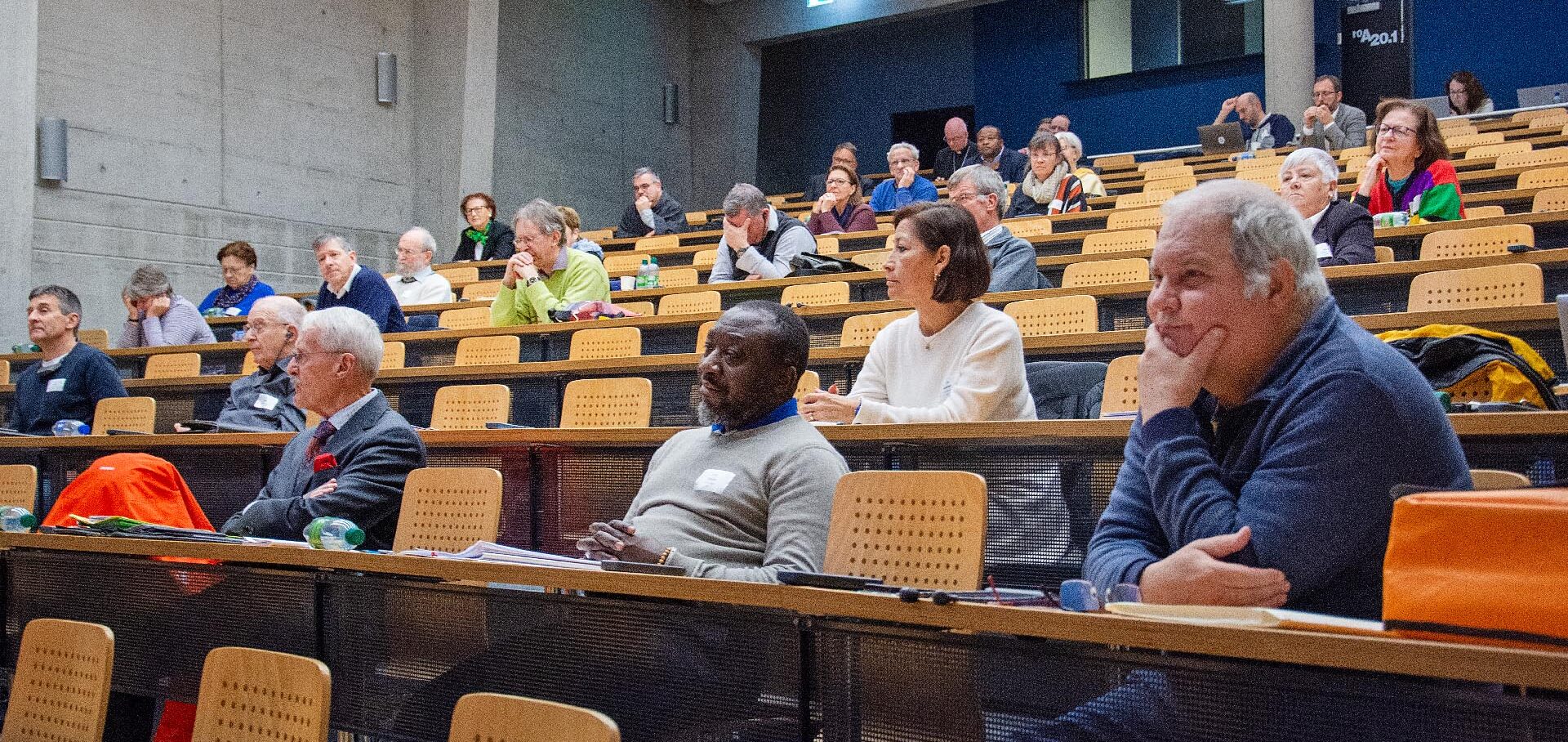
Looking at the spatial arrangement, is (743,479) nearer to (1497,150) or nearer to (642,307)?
(642,307)

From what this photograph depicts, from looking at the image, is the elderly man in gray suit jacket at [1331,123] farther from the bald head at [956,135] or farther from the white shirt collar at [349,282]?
the white shirt collar at [349,282]

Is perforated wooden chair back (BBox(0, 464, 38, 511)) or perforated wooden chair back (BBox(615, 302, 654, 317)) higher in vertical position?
perforated wooden chair back (BBox(615, 302, 654, 317))

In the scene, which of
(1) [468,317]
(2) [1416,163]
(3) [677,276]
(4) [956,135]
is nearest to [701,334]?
(1) [468,317]

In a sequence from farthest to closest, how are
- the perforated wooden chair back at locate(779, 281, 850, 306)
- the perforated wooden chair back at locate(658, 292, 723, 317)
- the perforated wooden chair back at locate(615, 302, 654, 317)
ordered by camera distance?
1. the perforated wooden chair back at locate(615, 302, 654, 317)
2. the perforated wooden chair back at locate(658, 292, 723, 317)
3. the perforated wooden chair back at locate(779, 281, 850, 306)

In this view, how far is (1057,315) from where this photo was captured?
4.22 m

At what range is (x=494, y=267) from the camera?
9094 mm

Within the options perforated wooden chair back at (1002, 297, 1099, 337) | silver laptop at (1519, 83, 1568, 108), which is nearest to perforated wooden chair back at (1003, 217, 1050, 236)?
perforated wooden chair back at (1002, 297, 1099, 337)

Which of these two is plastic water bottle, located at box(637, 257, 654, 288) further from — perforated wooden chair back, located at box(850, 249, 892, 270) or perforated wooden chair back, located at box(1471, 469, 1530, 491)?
perforated wooden chair back, located at box(1471, 469, 1530, 491)

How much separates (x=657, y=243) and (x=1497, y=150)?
5350 mm

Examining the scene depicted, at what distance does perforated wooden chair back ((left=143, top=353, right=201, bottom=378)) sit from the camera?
19.6 feet

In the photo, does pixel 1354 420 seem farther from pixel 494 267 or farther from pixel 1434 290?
pixel 494 267

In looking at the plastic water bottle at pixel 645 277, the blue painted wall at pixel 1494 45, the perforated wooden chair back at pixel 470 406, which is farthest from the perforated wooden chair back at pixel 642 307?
the blue painted wall at pixel 1494 45

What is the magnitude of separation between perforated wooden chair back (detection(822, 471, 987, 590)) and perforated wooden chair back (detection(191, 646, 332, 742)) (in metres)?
0.90

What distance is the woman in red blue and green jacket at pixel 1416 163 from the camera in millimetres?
5078
